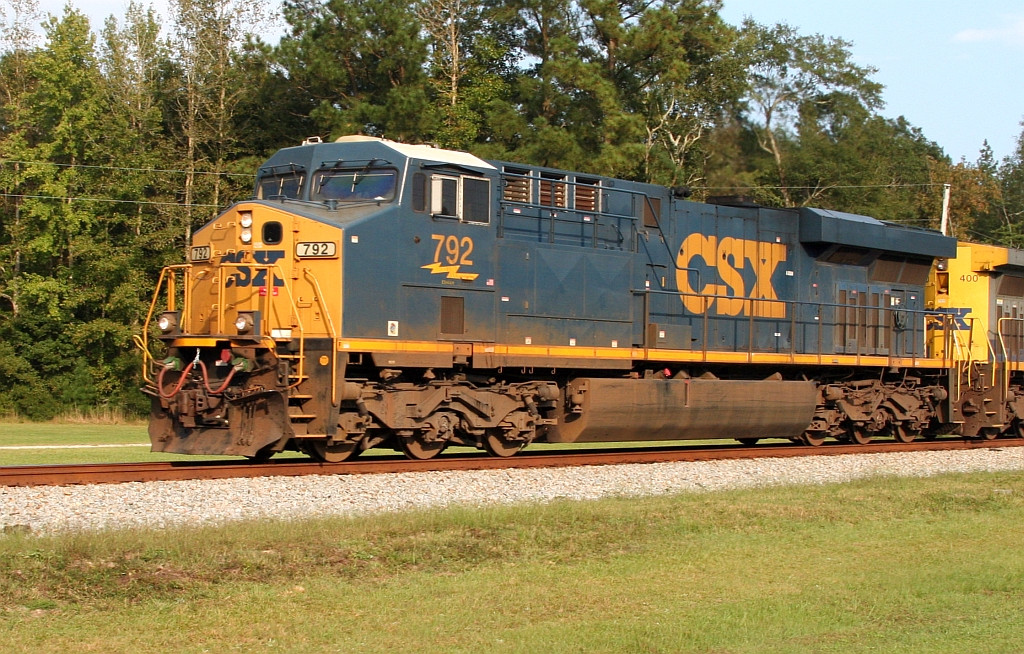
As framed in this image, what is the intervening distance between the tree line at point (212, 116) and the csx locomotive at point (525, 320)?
54.3 ft

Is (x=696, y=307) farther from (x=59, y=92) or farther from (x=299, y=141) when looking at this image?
(x=59, y=92)

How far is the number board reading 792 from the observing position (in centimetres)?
1212

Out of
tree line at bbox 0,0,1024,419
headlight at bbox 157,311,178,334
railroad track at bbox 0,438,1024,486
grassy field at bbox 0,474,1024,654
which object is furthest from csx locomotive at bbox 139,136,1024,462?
tree line at bbox 0,0,1024,419

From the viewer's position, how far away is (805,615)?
627cm

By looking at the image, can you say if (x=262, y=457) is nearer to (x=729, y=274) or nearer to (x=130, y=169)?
(x=729, y=274)

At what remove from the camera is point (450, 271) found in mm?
13039

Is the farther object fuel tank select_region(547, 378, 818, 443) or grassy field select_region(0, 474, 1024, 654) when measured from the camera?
fuel tank select_region(547, 378, 818, 443)

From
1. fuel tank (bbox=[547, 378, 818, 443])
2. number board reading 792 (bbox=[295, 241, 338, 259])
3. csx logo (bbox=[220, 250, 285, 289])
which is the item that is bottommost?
fuel tank (bbox=[547, 378, 818, 443])

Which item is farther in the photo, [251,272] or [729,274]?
[729,274]

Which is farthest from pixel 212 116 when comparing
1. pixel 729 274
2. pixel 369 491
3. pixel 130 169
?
pixel 369 491

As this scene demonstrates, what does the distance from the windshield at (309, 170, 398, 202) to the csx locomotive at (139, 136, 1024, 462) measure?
0.03 m

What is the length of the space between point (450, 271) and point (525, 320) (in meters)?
1.32

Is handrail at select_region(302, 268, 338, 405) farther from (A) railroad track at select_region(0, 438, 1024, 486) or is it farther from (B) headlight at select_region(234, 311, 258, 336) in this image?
(A) railroad track at select_region(0, 438, 1024, 486)

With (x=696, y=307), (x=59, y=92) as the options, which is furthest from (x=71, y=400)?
(x=696, y=307)
